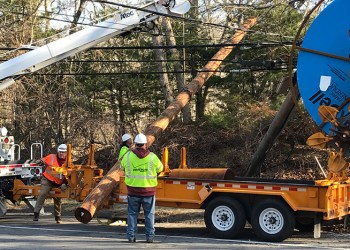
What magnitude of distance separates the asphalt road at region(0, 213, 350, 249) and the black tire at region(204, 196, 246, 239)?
206 mm

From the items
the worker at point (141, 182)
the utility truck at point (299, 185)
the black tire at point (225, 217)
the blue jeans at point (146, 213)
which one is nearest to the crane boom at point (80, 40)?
the utility truck at point (299, 185)

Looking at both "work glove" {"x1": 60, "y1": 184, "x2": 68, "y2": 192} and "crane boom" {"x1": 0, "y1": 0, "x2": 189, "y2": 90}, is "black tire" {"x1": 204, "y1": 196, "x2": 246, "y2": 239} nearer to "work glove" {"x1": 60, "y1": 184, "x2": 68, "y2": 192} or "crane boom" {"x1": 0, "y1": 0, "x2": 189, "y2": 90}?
"work glove" {"x1": 60, "y1": 184, "x2": 68, "y2": 192}

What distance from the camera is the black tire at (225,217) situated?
11.8 m

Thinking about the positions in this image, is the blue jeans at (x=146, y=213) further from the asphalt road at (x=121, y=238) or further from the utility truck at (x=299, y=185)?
the utility truck at (x=299, y=185)

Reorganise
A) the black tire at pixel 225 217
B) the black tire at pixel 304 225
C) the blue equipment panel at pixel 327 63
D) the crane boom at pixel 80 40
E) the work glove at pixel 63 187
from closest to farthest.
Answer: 1. the blue equipment panel at pixel 327 63
2. the black tire at pixel 225 217
3. the black tire at pixel 304 225
4. the work glove at pixel 63 187
5. the crane boom at pixel 80 40

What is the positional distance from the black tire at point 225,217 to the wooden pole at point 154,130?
8.24 feet

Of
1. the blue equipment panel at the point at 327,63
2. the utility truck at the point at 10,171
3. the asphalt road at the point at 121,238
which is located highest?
the blue equipment panel at the point at 327,63

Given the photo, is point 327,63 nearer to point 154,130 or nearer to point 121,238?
point 121,238

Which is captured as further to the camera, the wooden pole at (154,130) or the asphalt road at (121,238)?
the wooden pole at (154,130)

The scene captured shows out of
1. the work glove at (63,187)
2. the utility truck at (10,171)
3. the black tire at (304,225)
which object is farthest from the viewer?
the utility truck at (10,171)

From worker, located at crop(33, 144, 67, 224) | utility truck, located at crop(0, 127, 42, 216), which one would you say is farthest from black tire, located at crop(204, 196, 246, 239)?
utility truck, located at crop(0, 127, 42, 216)

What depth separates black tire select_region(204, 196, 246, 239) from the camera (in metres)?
11.8

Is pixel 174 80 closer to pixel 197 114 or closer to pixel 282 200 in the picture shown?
pixel 197 114

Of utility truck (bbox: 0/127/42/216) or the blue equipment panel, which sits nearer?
the blue equipment panel
